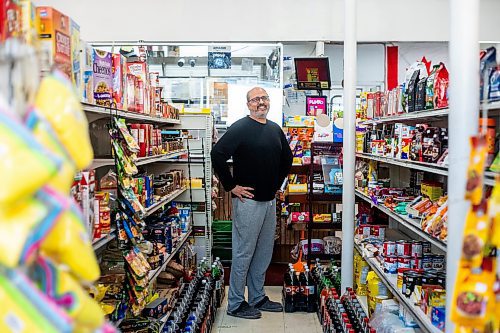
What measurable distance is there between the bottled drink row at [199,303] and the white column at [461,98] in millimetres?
2056

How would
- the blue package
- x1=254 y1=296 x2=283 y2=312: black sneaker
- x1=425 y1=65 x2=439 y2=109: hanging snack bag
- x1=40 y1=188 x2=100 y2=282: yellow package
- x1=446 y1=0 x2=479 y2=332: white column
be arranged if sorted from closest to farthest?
x1=40 y1=188 x2=100 y2=282: yellow package, x1=446 y1=0 x2=479 y2=332: white column, the blue package, x1=425 y1=65 x2=439 y2=109: hanging snack bag, x1=254 y1=296 x2=283 y2=312: black sneaker

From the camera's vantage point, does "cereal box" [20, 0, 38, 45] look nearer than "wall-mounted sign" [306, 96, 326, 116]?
Yes

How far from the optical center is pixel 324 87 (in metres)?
7.36

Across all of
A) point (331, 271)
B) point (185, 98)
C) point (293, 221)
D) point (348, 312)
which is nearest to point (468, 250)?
point (348, 312)

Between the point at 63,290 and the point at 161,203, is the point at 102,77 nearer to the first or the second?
the point at 161,203

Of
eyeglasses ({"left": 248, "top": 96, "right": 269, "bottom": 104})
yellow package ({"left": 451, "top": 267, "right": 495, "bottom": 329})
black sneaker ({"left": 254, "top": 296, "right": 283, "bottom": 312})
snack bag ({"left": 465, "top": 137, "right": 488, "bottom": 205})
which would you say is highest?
eyeglasses ({"left": 248, "top": 96, "right": 269, "bottom": 104})

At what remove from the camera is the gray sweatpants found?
505cm

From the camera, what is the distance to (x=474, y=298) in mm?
1421

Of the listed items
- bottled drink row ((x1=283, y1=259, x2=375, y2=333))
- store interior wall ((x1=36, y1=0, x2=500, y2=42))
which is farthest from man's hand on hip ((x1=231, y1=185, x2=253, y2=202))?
store interior wall ((x1=36, y1=0, x2=500, y2=42))

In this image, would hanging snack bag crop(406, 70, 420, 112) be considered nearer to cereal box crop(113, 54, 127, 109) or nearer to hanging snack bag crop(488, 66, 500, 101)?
hanging snack bag crop(488, 66, 500, 101)

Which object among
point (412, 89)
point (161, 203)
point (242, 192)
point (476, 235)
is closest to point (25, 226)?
point (476, 235)

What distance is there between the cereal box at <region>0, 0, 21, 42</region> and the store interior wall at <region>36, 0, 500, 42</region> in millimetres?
5755

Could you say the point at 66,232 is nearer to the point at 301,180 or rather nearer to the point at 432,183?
the point at 432,183

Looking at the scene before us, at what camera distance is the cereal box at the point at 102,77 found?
2.91m
